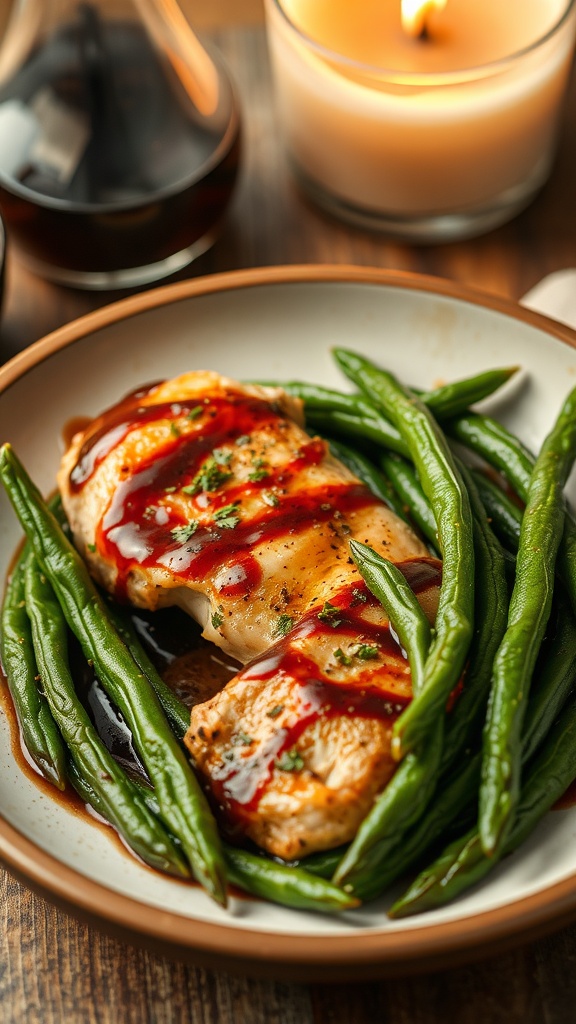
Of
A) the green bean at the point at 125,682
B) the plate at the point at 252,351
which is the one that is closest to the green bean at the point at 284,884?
the green bean at the point at 125,682

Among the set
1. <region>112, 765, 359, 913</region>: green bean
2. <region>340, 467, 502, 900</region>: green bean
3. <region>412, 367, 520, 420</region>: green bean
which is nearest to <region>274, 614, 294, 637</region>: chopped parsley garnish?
<region>340, 467, 502, 900</region>: green bean

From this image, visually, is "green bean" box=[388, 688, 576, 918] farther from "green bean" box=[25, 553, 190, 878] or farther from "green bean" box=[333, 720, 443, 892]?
"green bean" box=[25, 553, 190, 878]

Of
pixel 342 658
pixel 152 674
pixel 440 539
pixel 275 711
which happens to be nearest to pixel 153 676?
pixel 152 674

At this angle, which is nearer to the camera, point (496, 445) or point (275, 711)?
point (275, 711)

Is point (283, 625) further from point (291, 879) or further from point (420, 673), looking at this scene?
point (291, 879)

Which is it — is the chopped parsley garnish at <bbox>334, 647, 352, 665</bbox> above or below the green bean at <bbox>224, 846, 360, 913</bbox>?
above

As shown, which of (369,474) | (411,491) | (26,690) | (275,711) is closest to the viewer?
(275,711)
